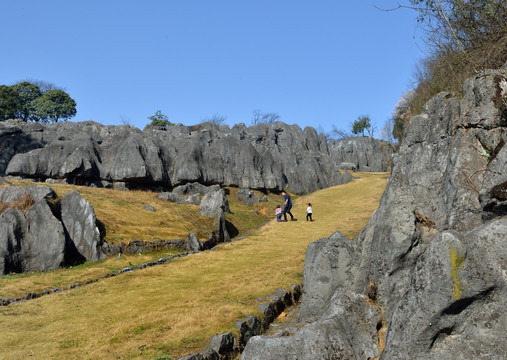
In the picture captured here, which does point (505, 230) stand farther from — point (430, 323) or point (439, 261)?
point (430, 323)

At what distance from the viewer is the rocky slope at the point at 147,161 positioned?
55562 millimetres

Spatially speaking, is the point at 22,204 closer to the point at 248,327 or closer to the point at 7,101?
the point at 248,327

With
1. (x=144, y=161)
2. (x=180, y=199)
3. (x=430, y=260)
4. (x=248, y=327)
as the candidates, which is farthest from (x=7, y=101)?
(x=430, y=260)

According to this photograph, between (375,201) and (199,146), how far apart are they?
2865 cm

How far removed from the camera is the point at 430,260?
791 centimetres

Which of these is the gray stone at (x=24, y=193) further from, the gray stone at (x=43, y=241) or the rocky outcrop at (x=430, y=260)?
the rocky outcrop at (x=430, y=260)

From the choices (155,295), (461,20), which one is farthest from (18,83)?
(461,20)

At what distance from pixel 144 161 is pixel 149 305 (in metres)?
41.3

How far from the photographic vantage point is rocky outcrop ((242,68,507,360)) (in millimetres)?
7488

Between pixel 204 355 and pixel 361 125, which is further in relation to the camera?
pixel 361 125

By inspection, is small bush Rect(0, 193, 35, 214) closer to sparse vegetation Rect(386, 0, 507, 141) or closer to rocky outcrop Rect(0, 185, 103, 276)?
rocky outcrop Rect(0, 185, 103, 276)

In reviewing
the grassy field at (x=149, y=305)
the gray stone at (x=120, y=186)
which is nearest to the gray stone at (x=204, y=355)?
the grassy field at (x=149, y=305)

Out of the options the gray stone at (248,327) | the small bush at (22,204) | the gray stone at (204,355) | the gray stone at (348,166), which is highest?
the gray stone at (348,166)

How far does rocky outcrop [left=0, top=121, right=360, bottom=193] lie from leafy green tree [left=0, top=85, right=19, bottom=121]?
29379 mm
